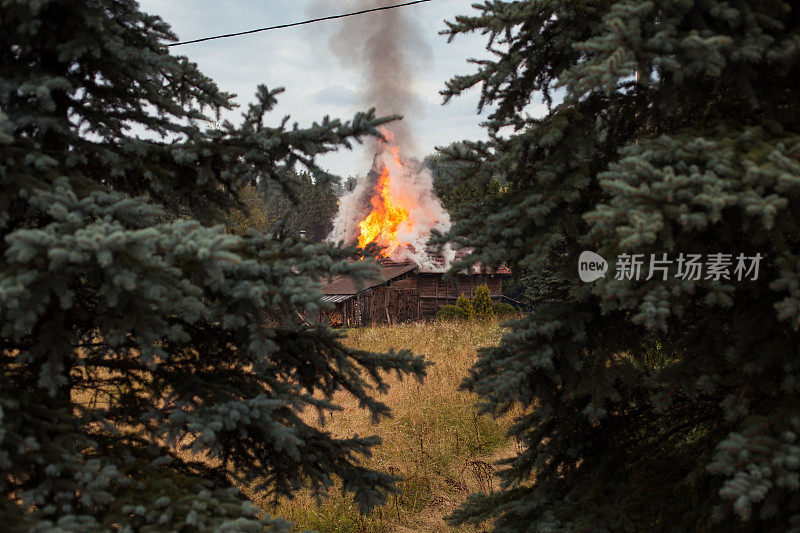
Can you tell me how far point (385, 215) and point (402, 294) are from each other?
17.2 feet

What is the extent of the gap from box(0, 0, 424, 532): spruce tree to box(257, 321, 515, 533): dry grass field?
2.15 m

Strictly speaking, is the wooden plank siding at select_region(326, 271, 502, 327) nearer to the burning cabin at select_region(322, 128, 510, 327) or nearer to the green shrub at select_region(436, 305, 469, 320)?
the burning cabin at select_region(322, 128, 510, 327)

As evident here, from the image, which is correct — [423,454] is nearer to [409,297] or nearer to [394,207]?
[409,297]

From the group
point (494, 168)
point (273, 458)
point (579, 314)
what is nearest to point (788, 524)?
point (579, 314)

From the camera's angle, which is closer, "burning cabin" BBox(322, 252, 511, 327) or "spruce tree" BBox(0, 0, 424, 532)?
"spruce tree" BBox(0, 0, 424, 532)

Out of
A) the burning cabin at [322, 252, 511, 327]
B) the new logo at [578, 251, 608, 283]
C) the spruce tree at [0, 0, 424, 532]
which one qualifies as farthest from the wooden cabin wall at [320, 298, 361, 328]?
the new logo at [578, 251, 608, 283]

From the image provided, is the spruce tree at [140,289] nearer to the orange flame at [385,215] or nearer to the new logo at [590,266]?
the new logo at [590,266]

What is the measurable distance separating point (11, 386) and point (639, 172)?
3914 millimetres

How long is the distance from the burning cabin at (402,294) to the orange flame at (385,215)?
178 centimetres

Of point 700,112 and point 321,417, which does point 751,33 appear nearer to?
point 700,112

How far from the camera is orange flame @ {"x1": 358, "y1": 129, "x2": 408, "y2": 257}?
29.2m

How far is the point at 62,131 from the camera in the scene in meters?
3.45

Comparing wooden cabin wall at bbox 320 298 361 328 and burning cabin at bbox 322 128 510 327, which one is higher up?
burning cabin at bbox 322 128 510 327

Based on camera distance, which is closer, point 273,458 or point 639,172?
point 639,172
